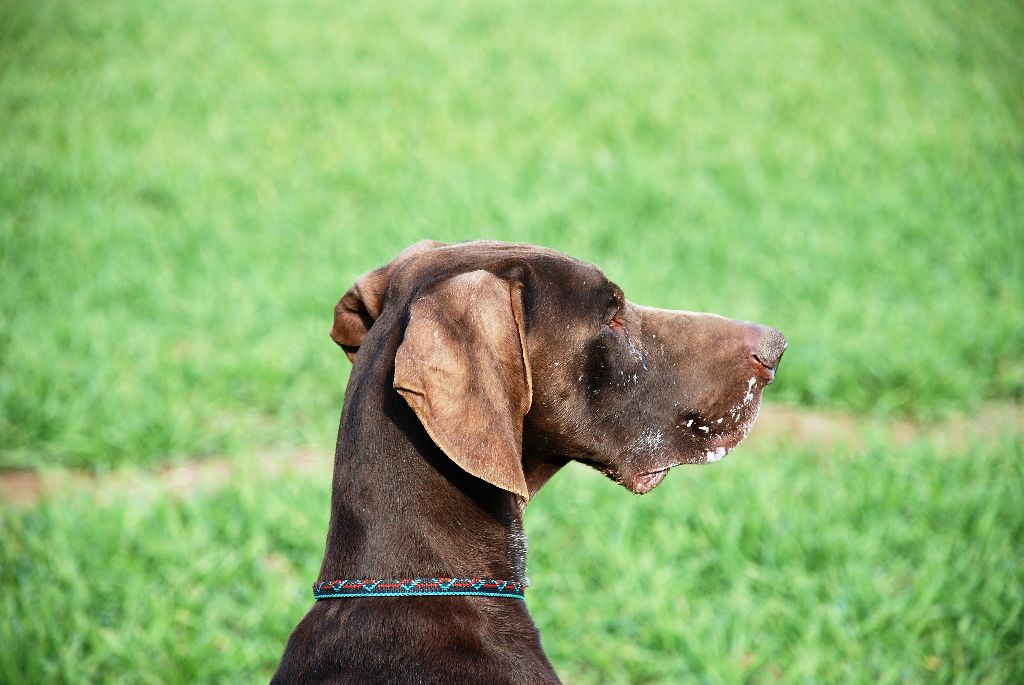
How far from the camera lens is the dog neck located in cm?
215

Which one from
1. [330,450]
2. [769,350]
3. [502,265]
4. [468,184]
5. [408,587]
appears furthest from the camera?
[468,184]

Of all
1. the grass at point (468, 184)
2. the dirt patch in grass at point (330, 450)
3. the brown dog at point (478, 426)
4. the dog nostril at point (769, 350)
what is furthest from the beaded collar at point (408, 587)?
the grass at point (468, 184)

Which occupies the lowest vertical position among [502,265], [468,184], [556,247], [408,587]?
[408,587]

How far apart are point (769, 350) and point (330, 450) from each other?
3.43 metres

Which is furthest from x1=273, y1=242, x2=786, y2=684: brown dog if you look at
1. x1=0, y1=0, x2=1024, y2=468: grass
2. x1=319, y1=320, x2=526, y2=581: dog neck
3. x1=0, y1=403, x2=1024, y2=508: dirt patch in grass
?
x1=0, y1=0, x2=1024, y2=468: grass

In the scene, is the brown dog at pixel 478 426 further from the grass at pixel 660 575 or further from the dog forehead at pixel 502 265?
the grass at pixel 660 575

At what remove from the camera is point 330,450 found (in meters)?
5.40

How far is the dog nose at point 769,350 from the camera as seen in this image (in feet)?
7.89

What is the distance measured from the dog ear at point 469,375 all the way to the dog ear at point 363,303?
1.37 feet

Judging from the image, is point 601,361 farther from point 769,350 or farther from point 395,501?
point 395,501

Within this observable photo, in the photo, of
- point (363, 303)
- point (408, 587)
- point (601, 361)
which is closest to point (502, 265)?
point (601, 361)

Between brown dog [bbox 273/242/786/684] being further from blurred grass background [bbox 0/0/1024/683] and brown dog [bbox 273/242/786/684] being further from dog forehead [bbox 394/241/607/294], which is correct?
blurred grass background [bbox 0/0/1024/683]

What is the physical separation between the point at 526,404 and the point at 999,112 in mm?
10302

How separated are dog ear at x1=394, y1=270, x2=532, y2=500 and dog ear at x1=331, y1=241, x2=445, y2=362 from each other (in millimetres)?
418
